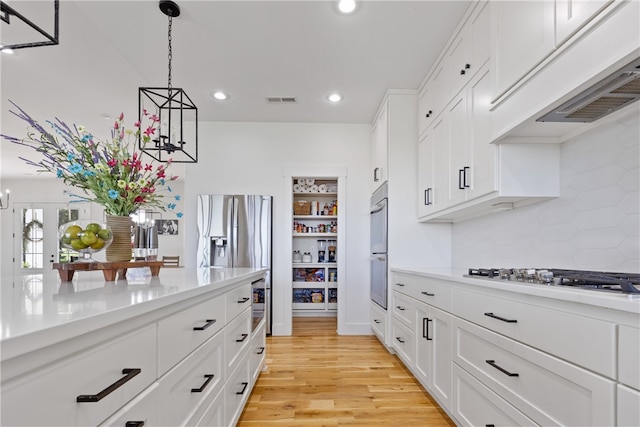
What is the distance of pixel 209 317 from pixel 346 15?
2145mm

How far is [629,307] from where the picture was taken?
0.82 m

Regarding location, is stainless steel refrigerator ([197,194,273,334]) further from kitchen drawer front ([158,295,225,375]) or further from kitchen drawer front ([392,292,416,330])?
kitchen drawer front ([158,295,225,375])

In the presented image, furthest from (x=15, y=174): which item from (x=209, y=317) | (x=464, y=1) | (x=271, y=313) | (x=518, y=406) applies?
(x=518, y=406)

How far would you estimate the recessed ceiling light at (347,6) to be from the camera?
2.17 metres

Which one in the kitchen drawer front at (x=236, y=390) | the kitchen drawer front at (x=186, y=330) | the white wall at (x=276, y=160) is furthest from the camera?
the white wall at (x=276, y=160)

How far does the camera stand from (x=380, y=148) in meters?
3.80

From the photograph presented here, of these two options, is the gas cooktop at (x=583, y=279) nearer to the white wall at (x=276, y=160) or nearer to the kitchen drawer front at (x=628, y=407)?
the kitchen drawer front at (x=628, y=407)

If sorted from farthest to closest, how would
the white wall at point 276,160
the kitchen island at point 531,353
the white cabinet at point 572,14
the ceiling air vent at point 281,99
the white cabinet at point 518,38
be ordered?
the white wall at point 276,160
the ceiling air vent at point 281,99
the white cabinet at point 518,38
the white cabinet at point 572,14
the kitchen island at point 531,353

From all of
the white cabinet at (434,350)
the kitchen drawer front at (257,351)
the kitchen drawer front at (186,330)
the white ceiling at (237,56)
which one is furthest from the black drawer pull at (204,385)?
the white ceiling at (237,56)

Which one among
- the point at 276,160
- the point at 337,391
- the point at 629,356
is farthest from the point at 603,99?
the point at 276,160

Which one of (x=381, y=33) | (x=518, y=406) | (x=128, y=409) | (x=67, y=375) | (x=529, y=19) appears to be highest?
(x=381, y=33)

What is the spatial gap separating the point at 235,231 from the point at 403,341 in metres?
2.34

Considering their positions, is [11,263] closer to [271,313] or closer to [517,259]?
[271,313]

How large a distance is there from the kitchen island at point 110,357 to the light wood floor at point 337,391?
77 centimetres
